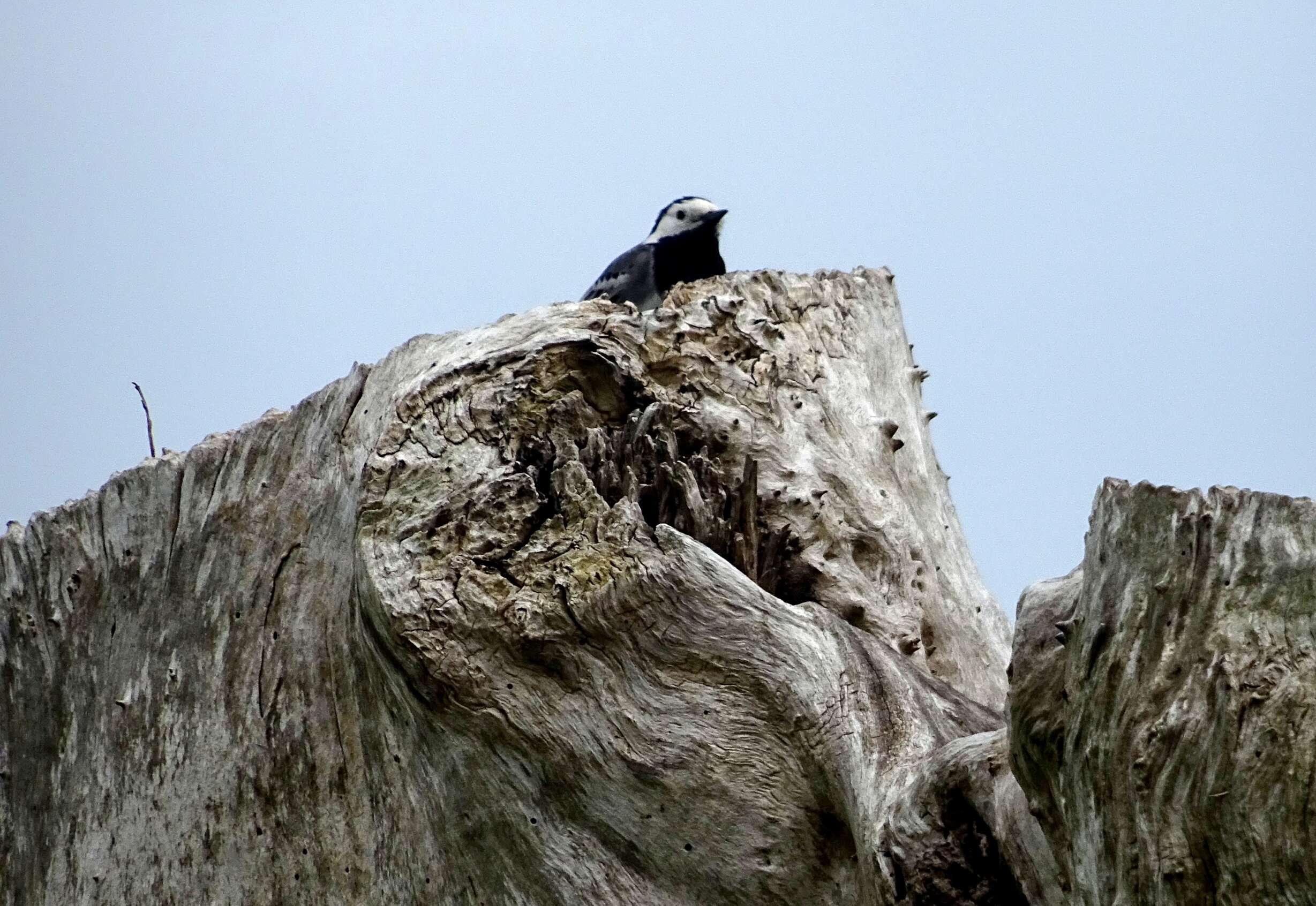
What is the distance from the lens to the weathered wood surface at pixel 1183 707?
2.03 meters

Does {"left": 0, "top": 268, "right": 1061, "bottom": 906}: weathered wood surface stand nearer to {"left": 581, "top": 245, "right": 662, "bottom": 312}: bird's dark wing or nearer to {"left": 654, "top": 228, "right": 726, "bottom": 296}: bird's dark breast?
{"left": 581, "top": 245, "right": 662, "bottom": 312}: bird's dark wing

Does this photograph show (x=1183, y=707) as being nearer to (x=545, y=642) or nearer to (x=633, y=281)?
(x=545, y=642)

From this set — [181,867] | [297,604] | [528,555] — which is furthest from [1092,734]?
[181,867]

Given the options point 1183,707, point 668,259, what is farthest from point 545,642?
point 668,259

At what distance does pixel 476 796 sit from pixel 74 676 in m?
1.75

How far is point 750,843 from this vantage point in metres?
2.96

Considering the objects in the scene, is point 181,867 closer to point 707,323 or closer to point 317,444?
point 317,444

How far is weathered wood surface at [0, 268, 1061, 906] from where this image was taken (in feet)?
A: 9.80

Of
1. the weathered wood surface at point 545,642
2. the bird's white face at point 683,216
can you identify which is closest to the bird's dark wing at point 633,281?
the bird's white face at point 683,216

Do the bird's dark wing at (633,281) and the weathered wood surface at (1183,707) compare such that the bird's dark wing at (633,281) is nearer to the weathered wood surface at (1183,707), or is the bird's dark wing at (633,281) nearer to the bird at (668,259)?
the bird at (668,259)

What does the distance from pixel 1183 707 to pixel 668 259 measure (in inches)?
283

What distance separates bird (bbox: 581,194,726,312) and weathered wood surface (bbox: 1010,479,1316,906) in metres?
5.34

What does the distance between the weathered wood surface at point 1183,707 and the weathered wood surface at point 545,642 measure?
0.91 ft

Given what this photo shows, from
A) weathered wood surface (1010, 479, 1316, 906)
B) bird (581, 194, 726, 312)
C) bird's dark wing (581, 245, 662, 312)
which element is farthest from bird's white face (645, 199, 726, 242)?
weathered wood surface (1010, 479, 1316, 906)
